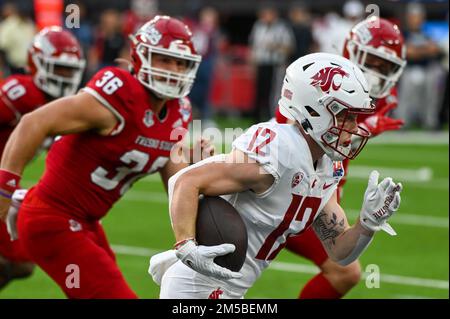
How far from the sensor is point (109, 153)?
5.11 meters

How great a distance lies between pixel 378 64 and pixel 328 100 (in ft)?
6.34

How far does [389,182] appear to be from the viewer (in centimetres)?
415

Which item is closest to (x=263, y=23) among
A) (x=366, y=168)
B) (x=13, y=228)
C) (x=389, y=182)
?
(x=366, y=168)

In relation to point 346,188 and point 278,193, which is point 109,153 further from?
point 346,188

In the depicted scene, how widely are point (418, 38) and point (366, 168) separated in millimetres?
4549

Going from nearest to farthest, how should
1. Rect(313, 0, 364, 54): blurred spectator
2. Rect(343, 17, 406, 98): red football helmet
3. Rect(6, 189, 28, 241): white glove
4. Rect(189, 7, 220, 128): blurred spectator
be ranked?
Rect(6, 189, 28, 241): white glove
Rect(343, 17, 406, 98): red football helmet
Rect(313, 0, 364, 54): blurred spectator
Rect(189, 7, 220, 128): blurred spectator

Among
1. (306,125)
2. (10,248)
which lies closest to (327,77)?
(306,125)

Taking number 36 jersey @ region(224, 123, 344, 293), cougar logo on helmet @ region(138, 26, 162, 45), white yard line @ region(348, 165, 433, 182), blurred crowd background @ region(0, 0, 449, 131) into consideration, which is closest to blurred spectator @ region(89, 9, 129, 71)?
blurred crowd background @ region(0, 0, 449, 131)

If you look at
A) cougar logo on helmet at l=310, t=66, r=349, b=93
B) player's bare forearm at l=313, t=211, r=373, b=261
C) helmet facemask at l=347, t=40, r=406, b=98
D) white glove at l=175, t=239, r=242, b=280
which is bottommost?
player's bare forearm at l=313, t=211, r=373, b=261

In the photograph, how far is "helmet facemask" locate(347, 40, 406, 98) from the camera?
580 cm

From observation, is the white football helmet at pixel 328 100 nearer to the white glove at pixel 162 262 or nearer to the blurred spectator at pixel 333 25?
the white glove at pixel 162 262

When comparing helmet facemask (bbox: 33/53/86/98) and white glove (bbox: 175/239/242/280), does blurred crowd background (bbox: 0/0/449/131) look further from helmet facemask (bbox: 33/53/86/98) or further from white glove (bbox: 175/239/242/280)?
white glove (bbox: 175/239/242/280)

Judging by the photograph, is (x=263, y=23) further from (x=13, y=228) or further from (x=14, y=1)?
(x=13, y=228)

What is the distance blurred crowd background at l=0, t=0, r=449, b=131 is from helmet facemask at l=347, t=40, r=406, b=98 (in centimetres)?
980
